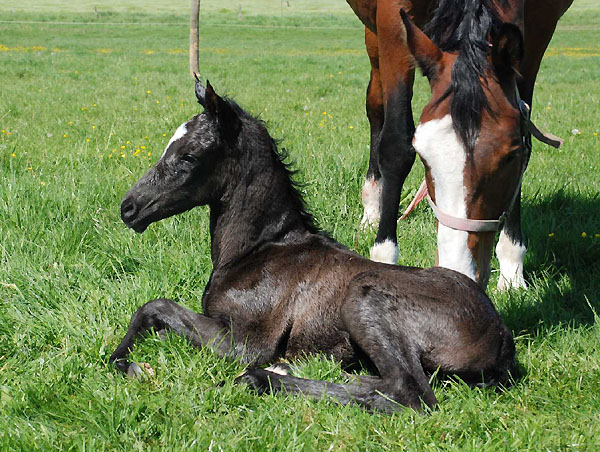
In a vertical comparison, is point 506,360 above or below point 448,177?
below

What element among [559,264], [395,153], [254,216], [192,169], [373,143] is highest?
[192,169]

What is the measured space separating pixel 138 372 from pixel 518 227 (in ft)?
8.56

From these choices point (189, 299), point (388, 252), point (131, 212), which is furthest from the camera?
point (388, 252)

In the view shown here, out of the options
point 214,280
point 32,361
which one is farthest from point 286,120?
point 32,361

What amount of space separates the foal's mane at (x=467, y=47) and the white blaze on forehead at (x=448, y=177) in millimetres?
56

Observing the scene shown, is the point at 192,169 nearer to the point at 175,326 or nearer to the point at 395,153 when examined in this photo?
the point at 175,326

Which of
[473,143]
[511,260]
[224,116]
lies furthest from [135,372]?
[511,260]

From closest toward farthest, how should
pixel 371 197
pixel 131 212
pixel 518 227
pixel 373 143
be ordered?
pixel 131 212 < pixel 518 227 < pixel 371 197 < pixel 373 143

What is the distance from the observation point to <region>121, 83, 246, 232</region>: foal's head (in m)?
3.33

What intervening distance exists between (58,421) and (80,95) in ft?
31.8

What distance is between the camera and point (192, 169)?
3350 mm

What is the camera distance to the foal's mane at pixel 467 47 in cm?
295

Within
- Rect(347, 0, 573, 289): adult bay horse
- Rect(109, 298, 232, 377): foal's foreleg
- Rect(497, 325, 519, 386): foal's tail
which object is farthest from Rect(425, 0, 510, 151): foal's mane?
Rect(109, 298, 232, 377): foal's foreleg

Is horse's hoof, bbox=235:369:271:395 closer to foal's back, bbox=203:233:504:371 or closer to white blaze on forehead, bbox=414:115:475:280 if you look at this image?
foal's back, bbox=203:233:504:371
